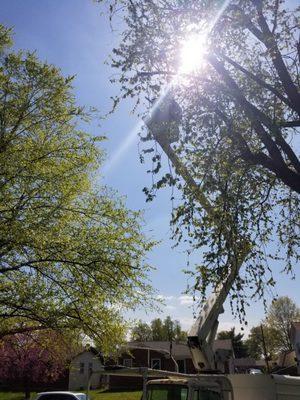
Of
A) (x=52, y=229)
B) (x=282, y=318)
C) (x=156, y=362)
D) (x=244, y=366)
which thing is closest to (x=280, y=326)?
(x=282, y=318)

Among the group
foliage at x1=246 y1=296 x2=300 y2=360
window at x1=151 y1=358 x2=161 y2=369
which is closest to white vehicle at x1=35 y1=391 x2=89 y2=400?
window at x1=151 y1=358 x2=161 y2=369

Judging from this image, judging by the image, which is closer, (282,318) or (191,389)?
(191,389)

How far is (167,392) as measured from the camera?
7980 millimetres

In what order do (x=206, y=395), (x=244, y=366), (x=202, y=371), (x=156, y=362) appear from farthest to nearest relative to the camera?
(x=156, y=362), (x=244, y=366), (x=202, y=371), (x=206, y=395)

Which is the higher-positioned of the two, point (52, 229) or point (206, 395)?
point (52, 229)

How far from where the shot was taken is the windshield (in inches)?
309

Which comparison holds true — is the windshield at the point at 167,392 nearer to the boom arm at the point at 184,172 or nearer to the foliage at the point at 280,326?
the boom arm at the point at 184,172

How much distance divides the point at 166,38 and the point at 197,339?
654 centimetres

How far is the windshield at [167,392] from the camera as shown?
7.86 metres

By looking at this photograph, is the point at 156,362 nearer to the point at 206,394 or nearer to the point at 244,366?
the point at 244,366

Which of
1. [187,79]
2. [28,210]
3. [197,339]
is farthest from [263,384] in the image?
[28,210]

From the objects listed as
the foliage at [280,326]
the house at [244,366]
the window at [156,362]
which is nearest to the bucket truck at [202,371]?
the house at [244,366]

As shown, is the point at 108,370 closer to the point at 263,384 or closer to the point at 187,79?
the point at 263,384

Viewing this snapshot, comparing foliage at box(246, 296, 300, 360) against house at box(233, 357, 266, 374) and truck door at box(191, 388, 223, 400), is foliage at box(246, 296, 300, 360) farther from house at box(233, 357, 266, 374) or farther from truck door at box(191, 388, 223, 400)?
truck door at box(191, 388, 223, 400)
